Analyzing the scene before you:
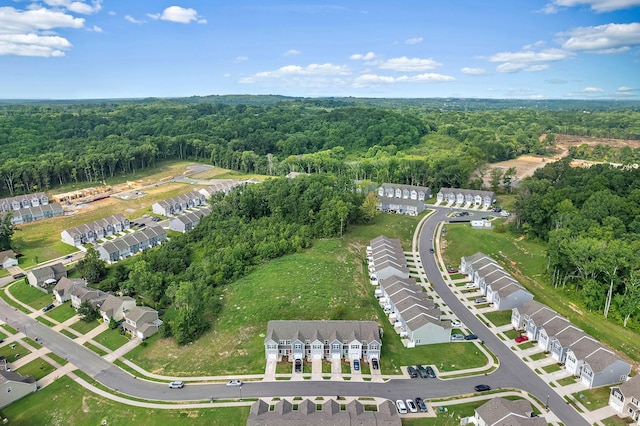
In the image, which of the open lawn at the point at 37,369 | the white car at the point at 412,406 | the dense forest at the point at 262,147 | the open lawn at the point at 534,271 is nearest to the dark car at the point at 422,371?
the white car at the point at 412,406

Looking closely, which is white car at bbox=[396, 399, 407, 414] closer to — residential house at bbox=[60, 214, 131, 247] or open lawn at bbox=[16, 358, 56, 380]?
open lawn at bbox=[16, 358, 56, 380]

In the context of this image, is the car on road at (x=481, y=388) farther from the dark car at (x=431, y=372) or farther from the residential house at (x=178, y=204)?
the residential house at (x=178, y=204)

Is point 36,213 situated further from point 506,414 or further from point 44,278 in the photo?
point 506,414

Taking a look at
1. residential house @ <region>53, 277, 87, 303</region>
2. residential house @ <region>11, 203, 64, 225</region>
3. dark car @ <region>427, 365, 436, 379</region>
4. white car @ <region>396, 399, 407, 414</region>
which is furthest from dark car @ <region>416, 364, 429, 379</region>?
residential house @ <region>11, 203, 64, 225</region>

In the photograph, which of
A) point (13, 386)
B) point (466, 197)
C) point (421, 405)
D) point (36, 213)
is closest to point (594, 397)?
point (421, 405)

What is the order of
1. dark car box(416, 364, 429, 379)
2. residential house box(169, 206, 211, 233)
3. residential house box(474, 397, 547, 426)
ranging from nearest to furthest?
residential house box(474, 397, 547, 426) → dark car box(416, 364, 429, 379) → residential house box(169, 206, 211, 233)

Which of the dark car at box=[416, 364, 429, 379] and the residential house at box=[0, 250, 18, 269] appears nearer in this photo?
the dark car at box=[416, 364, 429, 379]
